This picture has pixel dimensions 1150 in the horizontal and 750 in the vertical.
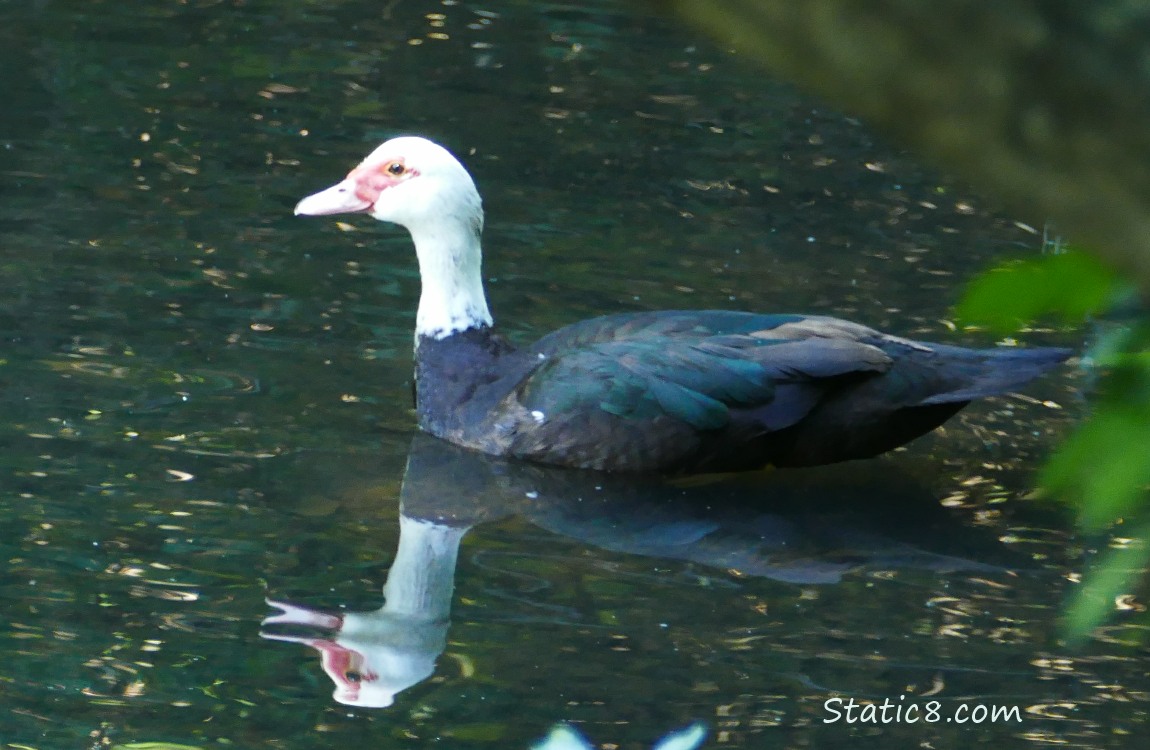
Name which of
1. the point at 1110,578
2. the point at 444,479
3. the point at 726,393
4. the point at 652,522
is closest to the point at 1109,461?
the point at 1110,578

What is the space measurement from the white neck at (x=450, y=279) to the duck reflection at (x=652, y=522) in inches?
19.9

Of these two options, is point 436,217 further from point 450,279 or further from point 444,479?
point 444,479

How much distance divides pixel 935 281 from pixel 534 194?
223 cm

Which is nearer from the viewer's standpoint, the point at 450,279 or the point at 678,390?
the point at 678,390

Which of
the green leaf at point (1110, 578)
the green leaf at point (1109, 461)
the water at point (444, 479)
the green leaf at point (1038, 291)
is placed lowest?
the water at point (444, 479)

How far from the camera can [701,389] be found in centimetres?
616

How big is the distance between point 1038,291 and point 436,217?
18.8ft

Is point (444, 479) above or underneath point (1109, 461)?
underneath

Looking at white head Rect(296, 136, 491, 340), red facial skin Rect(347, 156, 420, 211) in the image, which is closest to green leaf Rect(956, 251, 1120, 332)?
white head Rect(296, 136, 491, 340)

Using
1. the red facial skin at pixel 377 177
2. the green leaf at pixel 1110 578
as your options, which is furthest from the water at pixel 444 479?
the green leaf at pixel 1110 578

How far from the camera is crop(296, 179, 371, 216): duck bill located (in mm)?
7023

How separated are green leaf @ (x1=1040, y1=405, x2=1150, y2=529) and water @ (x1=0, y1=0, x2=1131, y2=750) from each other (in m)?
3.37

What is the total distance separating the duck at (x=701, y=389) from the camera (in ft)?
20.3

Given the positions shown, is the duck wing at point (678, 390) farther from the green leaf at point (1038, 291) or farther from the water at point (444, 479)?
the green leaf at point (1038, 291)
